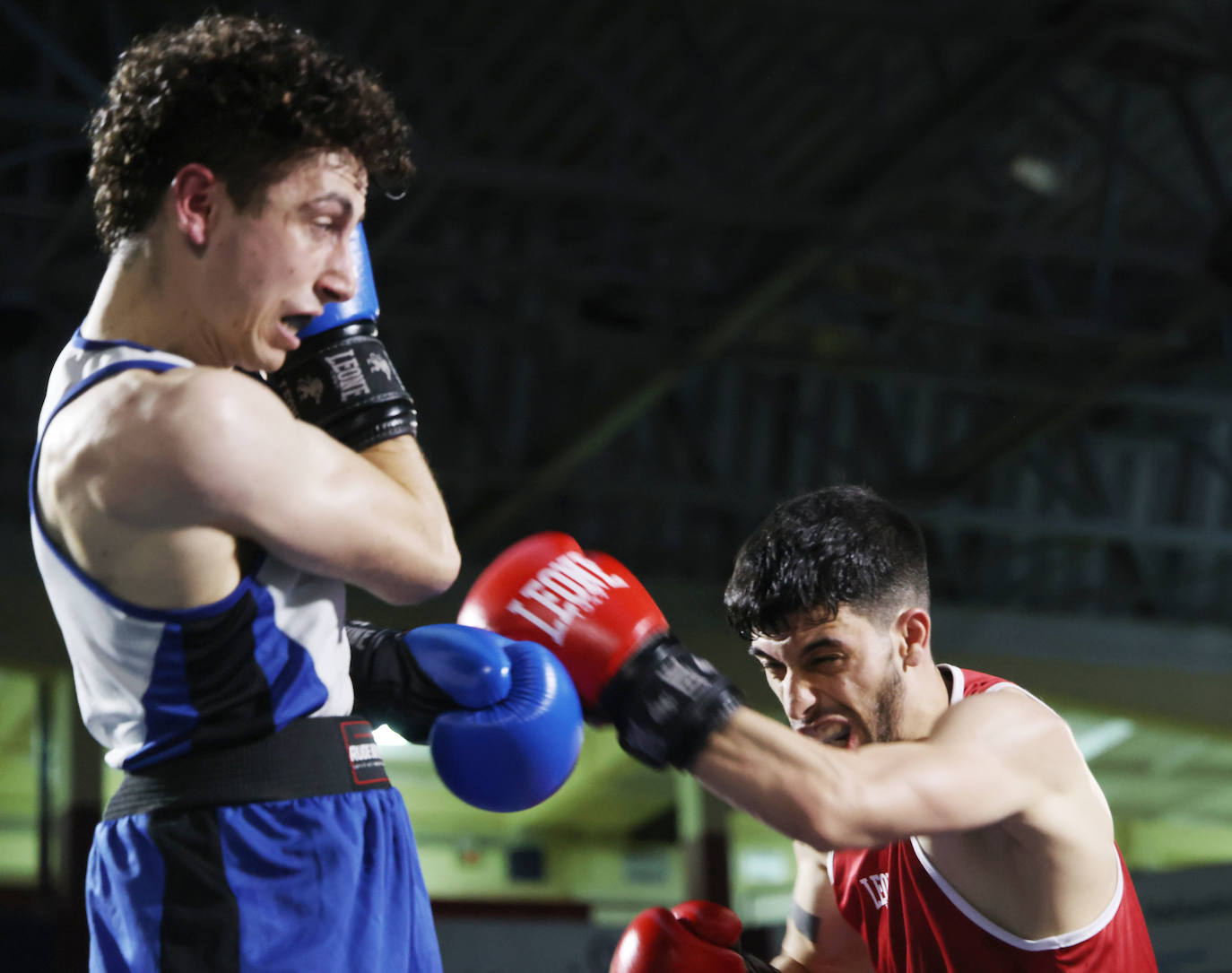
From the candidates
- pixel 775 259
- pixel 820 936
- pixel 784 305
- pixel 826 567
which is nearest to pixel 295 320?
pixel 826 567

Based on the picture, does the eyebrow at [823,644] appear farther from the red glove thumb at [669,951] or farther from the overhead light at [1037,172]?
the overhead light at [1037,172]

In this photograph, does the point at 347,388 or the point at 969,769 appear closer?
the point at 347,388

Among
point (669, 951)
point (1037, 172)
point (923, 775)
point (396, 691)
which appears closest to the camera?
point (396, 691)

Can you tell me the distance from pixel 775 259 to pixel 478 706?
5849 mm

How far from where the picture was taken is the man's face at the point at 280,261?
5.08 ft

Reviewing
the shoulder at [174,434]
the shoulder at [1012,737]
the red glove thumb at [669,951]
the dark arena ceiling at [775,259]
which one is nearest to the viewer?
the shoulder at [174,434]

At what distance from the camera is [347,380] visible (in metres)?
1.68

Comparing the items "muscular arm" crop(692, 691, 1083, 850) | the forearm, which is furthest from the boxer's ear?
"muscular arm" crop(692, 691, 1083, 850)

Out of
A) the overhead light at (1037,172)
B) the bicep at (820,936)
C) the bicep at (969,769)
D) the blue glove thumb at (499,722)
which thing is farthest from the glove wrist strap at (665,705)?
the overhead light at (1037,172)

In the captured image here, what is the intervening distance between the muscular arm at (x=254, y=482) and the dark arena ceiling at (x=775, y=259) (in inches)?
176

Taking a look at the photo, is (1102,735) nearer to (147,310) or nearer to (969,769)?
(969,769)

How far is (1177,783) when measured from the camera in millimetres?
14961

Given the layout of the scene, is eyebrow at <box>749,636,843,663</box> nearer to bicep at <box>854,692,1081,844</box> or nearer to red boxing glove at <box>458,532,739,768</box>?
bicep at <box>854,692,1081,844</box>

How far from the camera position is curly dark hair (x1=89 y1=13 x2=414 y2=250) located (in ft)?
5.12
